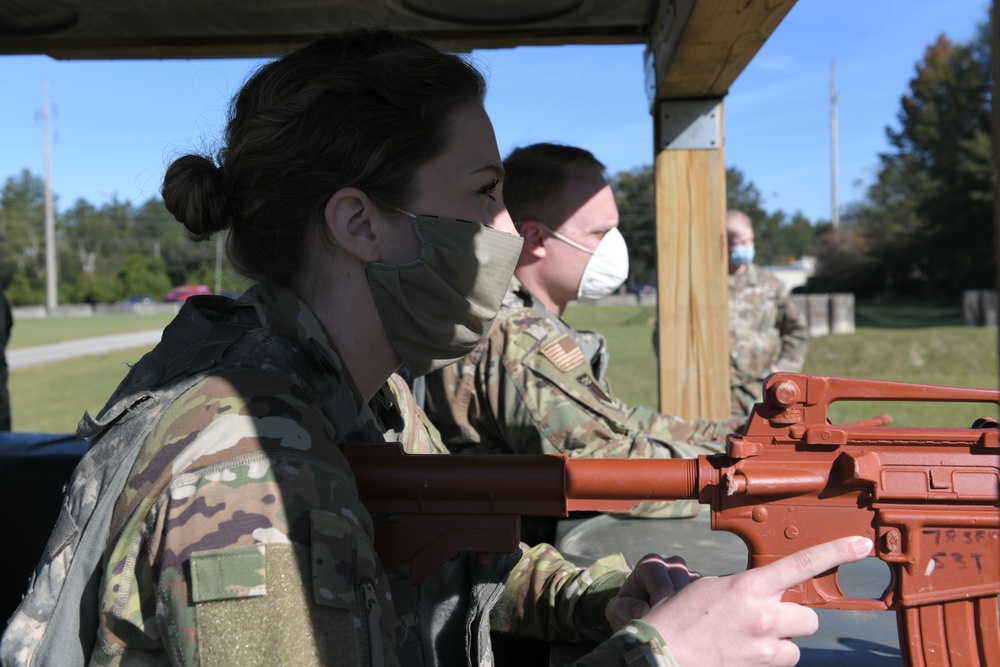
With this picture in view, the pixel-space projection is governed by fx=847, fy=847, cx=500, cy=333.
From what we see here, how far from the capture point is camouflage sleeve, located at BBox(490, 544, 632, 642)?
183 cm

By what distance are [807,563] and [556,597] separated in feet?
2.13

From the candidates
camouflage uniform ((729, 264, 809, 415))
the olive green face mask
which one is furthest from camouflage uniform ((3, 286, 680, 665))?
camouflage uniform ((729, 264, 809, 415))

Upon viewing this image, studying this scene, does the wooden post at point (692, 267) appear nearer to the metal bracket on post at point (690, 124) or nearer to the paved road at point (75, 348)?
the metal bracket on post at point (690, 124)

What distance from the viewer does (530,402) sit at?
104 inches

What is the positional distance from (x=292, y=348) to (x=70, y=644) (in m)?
0.56

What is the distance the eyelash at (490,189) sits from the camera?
1676 mm

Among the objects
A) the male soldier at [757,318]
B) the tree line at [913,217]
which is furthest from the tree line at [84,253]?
the male soldier at [757,318]

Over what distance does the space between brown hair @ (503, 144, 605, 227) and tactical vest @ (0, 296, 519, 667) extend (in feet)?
5.78

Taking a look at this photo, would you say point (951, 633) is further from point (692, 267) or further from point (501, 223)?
point (692, 267)

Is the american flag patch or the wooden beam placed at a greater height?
the wooden beam

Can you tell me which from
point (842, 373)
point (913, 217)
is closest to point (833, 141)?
point (913, 217)

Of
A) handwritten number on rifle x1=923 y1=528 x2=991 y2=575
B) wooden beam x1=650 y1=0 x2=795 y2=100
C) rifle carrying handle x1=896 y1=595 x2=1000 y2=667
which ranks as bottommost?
rifle carrying handle x1=896 y1=595 x2=1000 y2=667

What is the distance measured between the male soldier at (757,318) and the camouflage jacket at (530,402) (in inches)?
147

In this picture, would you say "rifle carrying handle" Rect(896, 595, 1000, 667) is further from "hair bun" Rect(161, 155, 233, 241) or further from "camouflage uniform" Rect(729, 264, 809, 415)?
"camouflage uniform" Rect(729, 264, 809, 415)
